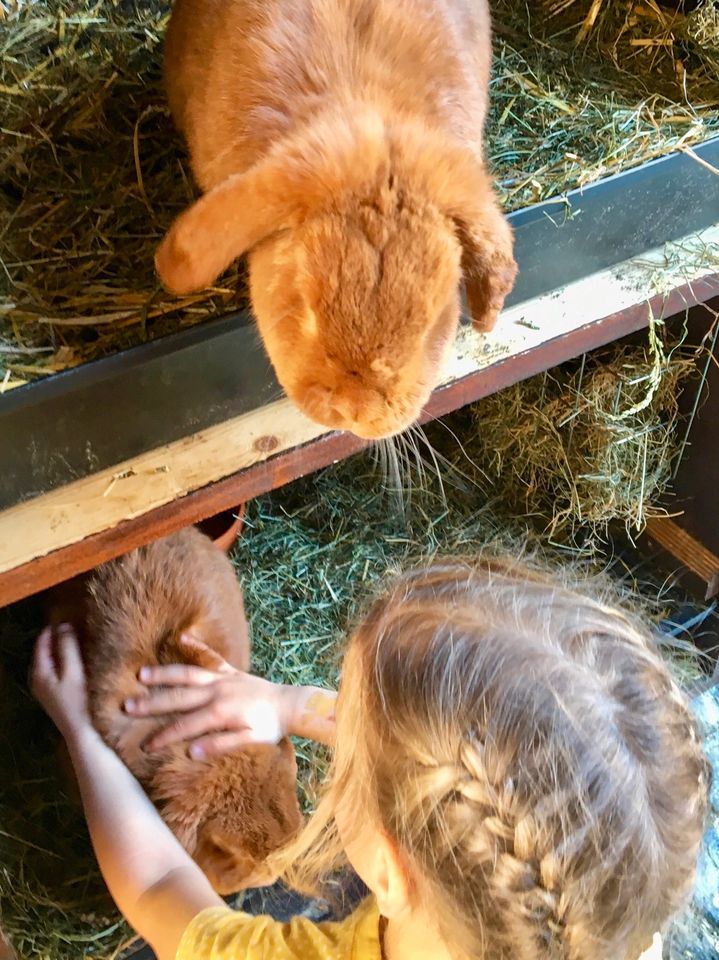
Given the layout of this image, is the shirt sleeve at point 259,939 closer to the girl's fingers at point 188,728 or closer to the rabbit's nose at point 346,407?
the girl's fingers at point 188,728

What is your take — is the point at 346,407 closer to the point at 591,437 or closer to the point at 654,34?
the point at 591,437

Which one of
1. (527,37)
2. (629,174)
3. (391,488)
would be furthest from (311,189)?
(391,488)

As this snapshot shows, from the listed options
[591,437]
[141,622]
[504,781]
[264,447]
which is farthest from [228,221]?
[591,437]

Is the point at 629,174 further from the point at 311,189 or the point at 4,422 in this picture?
the point at 4,422

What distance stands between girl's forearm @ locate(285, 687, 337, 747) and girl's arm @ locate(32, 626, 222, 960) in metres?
0.32

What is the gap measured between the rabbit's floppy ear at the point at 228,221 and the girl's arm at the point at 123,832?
0.90 metres

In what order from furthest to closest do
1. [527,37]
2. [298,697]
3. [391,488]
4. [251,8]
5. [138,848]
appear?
[391,488] < [527,37] < [298,697] < [138,848] < [251,8]

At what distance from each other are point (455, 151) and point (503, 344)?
0.49 meters

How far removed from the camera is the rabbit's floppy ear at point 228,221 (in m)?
0.99

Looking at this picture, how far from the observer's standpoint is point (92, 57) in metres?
1.54

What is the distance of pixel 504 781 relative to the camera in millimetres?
811

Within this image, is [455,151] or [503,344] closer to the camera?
[455,151]

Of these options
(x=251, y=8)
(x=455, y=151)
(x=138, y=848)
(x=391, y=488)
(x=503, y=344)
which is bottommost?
(x=391, y=488)

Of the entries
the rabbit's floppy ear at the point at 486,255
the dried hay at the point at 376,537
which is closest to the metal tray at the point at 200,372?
the rabbit's floppy ear at the point at 486,255
